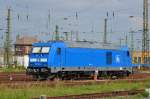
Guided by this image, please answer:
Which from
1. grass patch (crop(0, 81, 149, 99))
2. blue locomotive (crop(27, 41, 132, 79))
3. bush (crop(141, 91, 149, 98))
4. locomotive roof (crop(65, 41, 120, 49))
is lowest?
bush (crop(141, 91, 149, 98))

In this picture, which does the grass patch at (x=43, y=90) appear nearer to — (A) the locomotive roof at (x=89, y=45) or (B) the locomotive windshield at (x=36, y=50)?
(A) the locomotive roof at (x=89, y=45)

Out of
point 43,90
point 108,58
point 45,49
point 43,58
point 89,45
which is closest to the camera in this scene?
point 43,90

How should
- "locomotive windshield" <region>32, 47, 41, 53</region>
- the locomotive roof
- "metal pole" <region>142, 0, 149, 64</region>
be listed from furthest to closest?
1. "metal pole" <region>142, 0, 149, 64</region>
2. the locomotive roof
3. "locomotive windshield" <region>32, 47, 41, 53</region>

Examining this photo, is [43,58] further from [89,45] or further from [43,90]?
[43,90]

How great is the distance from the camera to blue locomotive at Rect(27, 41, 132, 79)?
36750mm

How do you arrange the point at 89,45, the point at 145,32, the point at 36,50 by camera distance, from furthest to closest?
the point at 145,32 < the point at 89,45 < the point at 36,50

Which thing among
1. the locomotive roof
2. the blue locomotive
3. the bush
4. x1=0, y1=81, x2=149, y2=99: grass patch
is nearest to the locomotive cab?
the blue locomotive

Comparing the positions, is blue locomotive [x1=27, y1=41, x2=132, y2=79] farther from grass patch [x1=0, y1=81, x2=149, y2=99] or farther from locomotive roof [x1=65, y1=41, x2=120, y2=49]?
grass patch [x1=0, y1=81, x2=149, y2=99]

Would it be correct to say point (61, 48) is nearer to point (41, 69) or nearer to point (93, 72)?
point (41, 69)

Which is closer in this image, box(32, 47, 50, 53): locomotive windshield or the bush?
the bush

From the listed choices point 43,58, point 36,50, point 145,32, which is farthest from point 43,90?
point 145,32

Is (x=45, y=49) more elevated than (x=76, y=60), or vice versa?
(x=45, y=49)

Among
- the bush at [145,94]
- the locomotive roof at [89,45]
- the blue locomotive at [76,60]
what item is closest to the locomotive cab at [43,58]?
the blue locomotive at [76,60]

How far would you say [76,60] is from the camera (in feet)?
130
